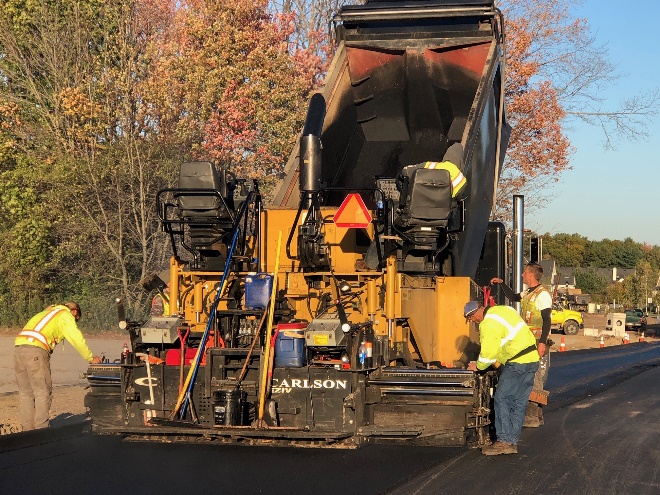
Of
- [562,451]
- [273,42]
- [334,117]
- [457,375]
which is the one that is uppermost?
[273,42]

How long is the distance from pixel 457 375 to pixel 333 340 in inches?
42.2

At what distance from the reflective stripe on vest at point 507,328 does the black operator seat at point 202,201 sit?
2.60 meters

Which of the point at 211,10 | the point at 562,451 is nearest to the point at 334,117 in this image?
the point at 562,451

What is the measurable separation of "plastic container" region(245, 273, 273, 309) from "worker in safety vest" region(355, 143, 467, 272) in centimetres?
100

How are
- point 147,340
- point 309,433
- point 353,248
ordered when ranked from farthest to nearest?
point 353,248, point 147,340, point 309,433

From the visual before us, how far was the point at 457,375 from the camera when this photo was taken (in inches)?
331

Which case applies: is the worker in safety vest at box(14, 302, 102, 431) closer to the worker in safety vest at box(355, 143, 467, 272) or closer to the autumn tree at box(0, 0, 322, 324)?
the worker in safety vest at box(355, 143, 467, 272)

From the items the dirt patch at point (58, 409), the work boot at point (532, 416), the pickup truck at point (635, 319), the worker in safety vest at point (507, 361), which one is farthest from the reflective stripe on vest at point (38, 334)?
the pickup truck at point (635, 319)

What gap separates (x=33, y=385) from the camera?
1009cm

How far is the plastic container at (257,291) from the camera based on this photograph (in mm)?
9055

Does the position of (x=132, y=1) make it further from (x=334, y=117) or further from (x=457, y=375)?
(x=457, y=375)

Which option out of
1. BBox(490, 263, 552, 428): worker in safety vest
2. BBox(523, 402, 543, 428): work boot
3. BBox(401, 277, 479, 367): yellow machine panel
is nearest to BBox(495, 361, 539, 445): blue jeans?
BBox(401, 277, 479, 367): yellow machine panel

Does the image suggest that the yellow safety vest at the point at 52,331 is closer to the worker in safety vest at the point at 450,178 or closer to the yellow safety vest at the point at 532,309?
the worker in safety vest at the point at 450,178

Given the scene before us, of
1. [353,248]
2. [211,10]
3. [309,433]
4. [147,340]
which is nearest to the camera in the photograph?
[309,433]
